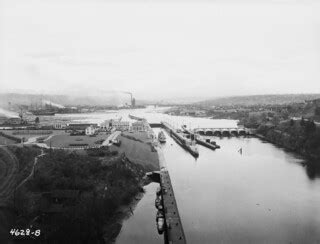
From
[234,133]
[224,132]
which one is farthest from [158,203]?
[234,133]

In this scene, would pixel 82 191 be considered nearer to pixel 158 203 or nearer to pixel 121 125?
pixel 158 203

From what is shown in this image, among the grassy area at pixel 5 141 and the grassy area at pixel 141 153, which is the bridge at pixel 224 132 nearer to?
the grassy area at pixel 141 153

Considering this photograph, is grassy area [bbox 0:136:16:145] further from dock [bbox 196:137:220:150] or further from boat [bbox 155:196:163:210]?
dock [bbox 196:137:220:150]

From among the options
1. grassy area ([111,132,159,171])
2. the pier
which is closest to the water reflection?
the pier

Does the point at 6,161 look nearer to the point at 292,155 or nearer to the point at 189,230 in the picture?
the point at 189,230

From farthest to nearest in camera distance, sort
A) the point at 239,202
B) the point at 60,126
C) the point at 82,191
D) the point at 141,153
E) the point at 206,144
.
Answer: the point at 206,144, the point at 60,126, the point at 141,153, the point at 239,202, the point at 82,191

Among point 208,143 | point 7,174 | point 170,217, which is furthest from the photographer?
point 208,143

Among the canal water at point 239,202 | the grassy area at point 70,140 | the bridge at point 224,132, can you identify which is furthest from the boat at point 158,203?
the bridge at point 224,132
